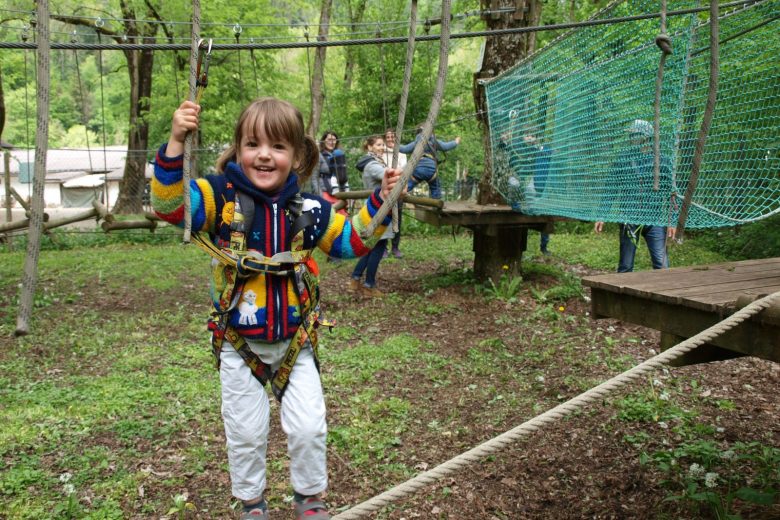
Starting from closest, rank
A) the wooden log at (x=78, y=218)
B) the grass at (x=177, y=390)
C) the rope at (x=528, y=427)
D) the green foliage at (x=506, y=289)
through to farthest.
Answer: the rope at (x=528, y=427)
the grass at (x=177, y=390)
the wooden log at (x=78, y=218)
the green foliage at (x=506, y=289)

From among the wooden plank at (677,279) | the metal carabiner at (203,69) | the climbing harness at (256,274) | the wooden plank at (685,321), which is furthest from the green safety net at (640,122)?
the metal carabiner at (203,69)

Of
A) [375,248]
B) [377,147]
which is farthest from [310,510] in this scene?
[377,147]

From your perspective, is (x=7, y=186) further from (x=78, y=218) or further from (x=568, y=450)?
(x=568, y=450)

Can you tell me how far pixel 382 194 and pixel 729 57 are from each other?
2.54 meters

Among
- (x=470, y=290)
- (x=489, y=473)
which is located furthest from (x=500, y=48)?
(x=489, y=473)

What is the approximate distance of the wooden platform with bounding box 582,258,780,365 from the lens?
6.72 ft

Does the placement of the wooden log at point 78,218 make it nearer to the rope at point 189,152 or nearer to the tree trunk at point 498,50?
the tree trunk at point 498,50

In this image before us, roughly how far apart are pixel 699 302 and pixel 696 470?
1326 millimetres

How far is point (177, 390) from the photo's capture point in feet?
14.1

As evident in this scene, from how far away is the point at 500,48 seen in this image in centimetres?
697

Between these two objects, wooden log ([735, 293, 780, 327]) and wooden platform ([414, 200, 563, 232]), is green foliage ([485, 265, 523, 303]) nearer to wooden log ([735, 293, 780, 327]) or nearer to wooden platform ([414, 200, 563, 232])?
wooden platform ([414, 200, 563, 232])

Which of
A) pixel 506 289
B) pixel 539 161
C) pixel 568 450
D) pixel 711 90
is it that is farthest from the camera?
pixel 506 289

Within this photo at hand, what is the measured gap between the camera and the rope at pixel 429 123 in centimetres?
201

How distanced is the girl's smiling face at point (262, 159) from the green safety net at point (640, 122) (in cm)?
184
